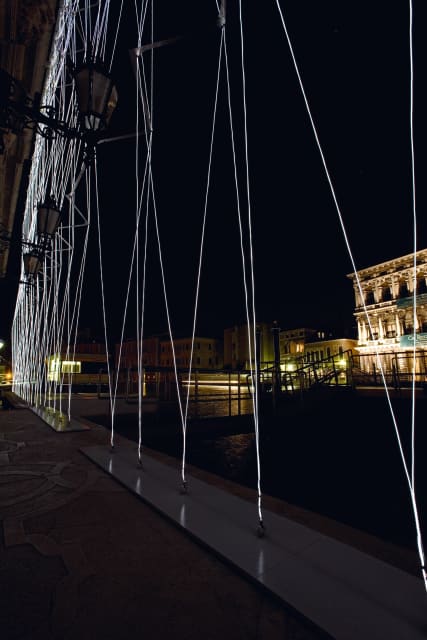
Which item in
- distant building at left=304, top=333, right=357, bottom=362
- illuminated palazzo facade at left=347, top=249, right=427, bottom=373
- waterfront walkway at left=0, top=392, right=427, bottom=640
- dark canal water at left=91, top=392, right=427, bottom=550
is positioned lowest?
dark canal water at left=91, top=392, right=427, bottom=550

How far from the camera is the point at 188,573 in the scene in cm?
168

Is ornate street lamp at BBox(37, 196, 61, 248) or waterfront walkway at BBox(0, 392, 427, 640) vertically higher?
ornate street lamp at BBox(37, 196, 61, 248)

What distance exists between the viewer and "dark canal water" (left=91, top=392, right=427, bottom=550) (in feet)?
11.6

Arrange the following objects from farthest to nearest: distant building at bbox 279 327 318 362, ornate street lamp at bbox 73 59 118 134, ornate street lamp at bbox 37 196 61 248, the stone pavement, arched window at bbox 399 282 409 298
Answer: distant building at bbox 279 327 318 362 → arched window at bbox 399 282 409 298 → ornate street lamp at bbox 37 196 61 248 → ornate street lamp at bbox 73 59 118 134 → the stone pavement

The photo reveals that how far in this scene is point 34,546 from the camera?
→ 194 centimetres

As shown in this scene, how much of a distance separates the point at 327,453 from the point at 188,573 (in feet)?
17.0

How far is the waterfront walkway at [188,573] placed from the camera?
4.30 ft

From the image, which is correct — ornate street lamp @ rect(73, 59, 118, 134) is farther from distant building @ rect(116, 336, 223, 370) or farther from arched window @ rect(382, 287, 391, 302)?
distant building @ rect(116, 336, 223, 370)

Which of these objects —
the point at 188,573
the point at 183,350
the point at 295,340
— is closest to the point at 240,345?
the point at 295,340

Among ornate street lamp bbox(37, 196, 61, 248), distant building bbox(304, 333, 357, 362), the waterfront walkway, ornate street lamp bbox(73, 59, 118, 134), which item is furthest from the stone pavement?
distant building bbox(304, 333, 357, 362)

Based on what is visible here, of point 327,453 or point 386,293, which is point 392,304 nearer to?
point 386,293

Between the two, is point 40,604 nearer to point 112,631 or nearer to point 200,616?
point 112,631

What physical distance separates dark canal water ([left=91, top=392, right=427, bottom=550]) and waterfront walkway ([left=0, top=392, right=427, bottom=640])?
1.41 meters

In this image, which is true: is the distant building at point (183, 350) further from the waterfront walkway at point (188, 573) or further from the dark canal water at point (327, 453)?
the waterfront walkway at point (188, 573)
